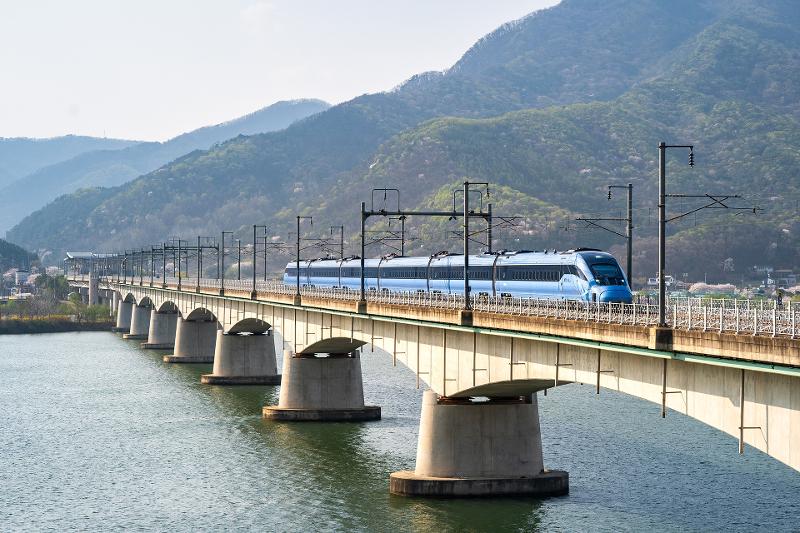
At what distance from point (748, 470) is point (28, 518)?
3613 centimetres

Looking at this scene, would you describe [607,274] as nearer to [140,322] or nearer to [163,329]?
[163,329]

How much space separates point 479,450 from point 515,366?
6.76 meters

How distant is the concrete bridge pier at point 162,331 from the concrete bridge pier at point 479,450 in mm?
108922

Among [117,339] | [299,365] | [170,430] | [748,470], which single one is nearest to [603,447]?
[748,470]

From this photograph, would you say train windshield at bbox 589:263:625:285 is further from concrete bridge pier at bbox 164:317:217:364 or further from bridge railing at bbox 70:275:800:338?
concrete bridge pier at bbox 164:317:217:364

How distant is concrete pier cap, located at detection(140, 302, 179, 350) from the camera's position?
16000 centimetres

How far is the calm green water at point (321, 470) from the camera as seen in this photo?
52.7m

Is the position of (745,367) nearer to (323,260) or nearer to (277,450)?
(277,450)

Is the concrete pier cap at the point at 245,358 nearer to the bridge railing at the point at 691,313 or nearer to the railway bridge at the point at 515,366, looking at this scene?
the railway bridge at the point at 515,366

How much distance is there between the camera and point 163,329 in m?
162

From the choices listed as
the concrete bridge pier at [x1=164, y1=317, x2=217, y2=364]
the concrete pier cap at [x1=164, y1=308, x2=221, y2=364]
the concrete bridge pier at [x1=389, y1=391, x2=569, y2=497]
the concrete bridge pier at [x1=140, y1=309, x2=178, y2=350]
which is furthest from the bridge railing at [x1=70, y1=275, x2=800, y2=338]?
the concrete bridge pier at [x1=140, y1=309, x2=178, y2=350]

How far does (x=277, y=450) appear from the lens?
237 feet

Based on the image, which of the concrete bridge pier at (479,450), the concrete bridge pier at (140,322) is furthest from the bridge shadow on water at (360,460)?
the concrete bridge pier at (140,322)

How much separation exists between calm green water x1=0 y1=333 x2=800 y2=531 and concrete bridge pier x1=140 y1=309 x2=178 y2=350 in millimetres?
56649
